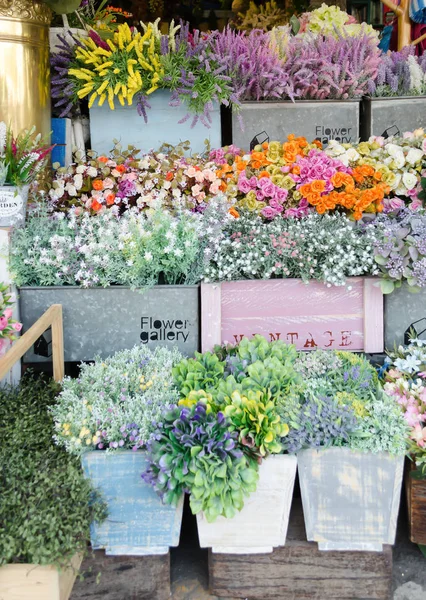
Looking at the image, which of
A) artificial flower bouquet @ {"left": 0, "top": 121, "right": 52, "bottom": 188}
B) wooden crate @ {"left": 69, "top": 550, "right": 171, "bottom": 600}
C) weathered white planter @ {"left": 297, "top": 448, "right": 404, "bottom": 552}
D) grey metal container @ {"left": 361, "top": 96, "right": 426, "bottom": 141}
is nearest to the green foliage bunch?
wooden crate @ {"left": 69, "top": 550, "right": 171, "bottom": 600}

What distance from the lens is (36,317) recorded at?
2566 millimetres

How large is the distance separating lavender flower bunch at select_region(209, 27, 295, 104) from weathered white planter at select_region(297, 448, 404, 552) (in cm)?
170

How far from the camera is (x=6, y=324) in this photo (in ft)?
7.07

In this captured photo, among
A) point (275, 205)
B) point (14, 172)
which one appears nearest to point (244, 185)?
point (275, 205)

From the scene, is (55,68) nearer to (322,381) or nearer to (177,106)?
(177,106)

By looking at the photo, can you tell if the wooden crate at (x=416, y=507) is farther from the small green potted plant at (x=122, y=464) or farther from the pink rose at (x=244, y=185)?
the pink rose at (x=244, y=185)

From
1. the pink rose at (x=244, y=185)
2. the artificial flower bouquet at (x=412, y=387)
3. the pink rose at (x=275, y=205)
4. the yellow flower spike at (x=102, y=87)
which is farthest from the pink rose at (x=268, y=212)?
the yellow flower spike at (x=102, y=87)

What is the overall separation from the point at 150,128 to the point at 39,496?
1.85 m

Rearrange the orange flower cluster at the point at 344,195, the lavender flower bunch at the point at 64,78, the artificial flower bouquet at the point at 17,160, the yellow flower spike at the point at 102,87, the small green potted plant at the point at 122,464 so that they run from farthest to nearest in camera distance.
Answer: the lavender flower bunch at the point at 64,78 → the yellow flower spike at the point at 102,87 → the orange flower cluster at the point at 344,195 → the artificial flower bouquet at the point at 17,160 → the small green potted plant at the point at 122,464

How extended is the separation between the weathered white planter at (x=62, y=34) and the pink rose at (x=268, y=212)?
122 centimetres

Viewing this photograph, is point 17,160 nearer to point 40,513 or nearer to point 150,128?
point 150,128

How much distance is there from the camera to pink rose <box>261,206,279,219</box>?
9.11ft

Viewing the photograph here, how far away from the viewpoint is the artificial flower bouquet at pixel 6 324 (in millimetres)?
2158

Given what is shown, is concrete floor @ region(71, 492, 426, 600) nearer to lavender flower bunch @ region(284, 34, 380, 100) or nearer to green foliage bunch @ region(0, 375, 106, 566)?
green foliage bunch @ region(0, 375, 106, 566)
